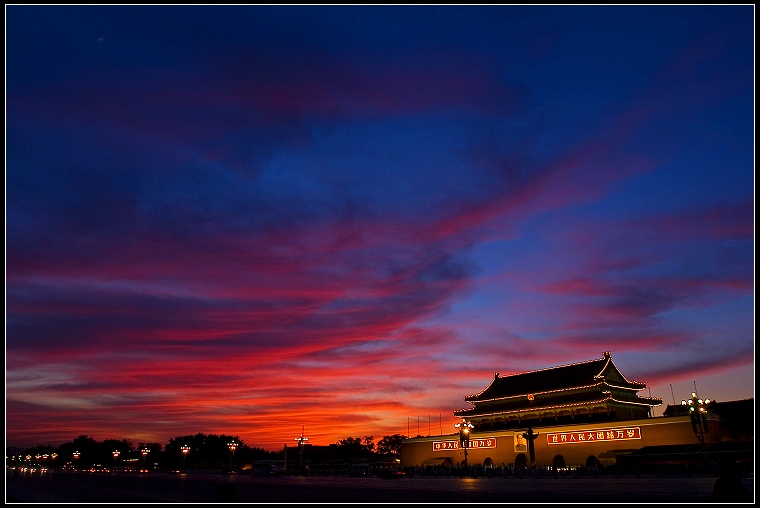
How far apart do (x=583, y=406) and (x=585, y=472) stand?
15435 mm

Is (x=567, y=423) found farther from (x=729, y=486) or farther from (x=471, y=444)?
(x=729, y=486)

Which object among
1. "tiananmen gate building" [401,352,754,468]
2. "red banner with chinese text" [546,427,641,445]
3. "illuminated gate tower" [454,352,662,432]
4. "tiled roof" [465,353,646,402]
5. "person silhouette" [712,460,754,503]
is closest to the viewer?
"person silhouette" [712,460,754,503]

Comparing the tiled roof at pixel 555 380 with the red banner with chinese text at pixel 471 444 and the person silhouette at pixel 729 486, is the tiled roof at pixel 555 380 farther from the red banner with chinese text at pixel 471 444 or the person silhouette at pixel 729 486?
the person silhouette at pixel 729 486

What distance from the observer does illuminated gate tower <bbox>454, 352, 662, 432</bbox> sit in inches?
2406

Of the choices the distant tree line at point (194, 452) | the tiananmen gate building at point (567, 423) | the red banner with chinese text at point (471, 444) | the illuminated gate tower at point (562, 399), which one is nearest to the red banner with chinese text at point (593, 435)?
the tiananmen gate building at point (567, 423)

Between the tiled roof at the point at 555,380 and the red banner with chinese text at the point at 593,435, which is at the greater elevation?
the tiled roof at the point at 555,380

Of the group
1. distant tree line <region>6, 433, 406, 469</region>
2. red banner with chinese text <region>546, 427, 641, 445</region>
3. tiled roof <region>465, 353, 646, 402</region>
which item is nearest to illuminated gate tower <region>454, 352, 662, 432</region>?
tiled roof <region>465, 353, 646, 402</region>

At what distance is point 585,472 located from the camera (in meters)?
47.0

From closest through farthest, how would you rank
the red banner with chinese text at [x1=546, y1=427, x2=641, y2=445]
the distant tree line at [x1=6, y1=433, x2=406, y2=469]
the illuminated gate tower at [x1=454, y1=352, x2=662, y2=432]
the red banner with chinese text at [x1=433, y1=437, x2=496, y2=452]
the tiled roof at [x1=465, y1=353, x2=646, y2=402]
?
the red banner with chinese text at [x1=546, y1=427, x2=641, y2=445] → the illuminated gate tower at [x1=454, y1=352, x2=662, y2=432] → the tiled roof at [x1=465, y1=353, x2=646, y2=402] → the red banner with chinese text at [x1=433, y1=437, x2=496, y2=452] → the distant tree line at [x1=6, y1=433, x2=406, y2=469]

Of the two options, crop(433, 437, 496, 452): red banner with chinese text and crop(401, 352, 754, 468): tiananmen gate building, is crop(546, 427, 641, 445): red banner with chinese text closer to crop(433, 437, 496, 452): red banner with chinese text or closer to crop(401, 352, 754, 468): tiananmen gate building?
crop(401, 352, 754, 468): tiananmen gate building

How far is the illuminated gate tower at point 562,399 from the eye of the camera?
6112 centimetres

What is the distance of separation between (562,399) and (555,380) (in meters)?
3.71

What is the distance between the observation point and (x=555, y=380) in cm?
6744

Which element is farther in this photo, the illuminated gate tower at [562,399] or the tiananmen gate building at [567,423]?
the illuminated gate tower at [562,399]
